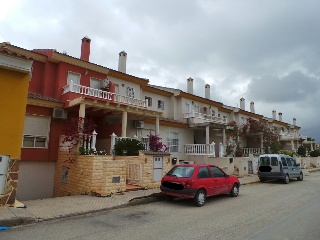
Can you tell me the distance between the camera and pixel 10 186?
886cm

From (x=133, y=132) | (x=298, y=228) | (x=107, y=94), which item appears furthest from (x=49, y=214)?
(x=133, y=132)

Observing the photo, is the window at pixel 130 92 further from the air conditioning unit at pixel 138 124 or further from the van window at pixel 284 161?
the van window at pixel 284 161

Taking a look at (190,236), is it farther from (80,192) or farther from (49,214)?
(80,192)

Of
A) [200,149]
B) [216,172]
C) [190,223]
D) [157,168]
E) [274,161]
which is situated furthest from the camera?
[200,149]

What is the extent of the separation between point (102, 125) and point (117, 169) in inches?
297

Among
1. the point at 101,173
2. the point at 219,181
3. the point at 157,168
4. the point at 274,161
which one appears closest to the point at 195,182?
the point at 219,181

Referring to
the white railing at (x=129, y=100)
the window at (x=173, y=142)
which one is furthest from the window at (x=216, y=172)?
the window at (x=173, y=142)

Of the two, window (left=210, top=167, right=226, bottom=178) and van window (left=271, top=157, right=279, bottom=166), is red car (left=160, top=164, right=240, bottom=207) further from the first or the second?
van window (left=271, top=157, right=279, bottom=166)

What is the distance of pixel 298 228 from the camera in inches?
282

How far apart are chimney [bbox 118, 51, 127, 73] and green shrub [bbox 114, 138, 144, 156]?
1051cm

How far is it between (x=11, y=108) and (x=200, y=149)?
17.3 m

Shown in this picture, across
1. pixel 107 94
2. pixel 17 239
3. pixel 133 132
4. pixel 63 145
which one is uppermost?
pixel 107 94

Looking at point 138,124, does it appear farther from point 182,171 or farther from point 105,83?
point 182,171

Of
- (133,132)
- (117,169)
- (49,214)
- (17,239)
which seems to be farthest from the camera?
(133,132)
